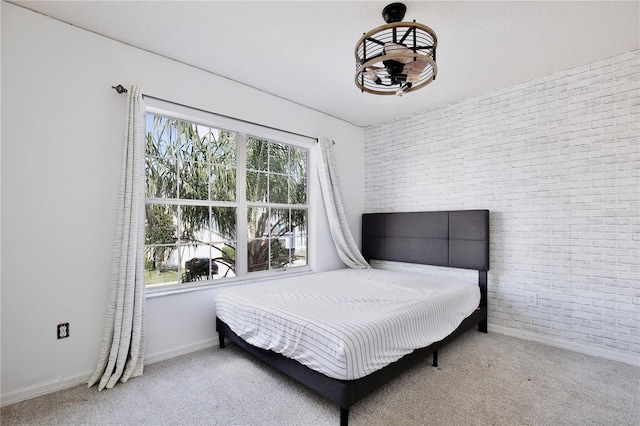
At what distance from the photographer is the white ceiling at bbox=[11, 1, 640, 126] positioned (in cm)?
210

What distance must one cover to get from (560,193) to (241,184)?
3.24 meters

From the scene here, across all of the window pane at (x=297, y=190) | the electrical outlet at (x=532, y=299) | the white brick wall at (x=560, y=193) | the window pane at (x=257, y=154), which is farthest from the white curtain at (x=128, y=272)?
the electrical outlet at (x=532, y=299)

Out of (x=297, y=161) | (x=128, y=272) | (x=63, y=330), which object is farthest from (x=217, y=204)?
(x=63, y=330)

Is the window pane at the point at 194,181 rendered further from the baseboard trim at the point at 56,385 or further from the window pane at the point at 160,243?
the baseboard trim at the point at 56,385

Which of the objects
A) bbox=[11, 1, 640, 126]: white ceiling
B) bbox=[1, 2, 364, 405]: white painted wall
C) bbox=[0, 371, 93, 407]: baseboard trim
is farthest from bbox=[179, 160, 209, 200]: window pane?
bbox=[0, 371, 93, 407]: baseboard trim

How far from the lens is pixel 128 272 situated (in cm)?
235

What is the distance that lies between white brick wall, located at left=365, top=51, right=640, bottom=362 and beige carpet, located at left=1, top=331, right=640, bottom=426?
478 millimetres

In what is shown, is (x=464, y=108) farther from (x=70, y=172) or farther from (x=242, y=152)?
(x=70, y=172)

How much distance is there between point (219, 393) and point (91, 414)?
0.76 meters

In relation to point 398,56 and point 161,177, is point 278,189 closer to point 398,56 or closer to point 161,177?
point 161,177

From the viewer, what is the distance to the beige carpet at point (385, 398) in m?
1.83

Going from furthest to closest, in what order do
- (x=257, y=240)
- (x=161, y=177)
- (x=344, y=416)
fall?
(x=257, y=240), (x=161, y=177), (x=344, y=416)

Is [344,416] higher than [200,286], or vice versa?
[200,286]

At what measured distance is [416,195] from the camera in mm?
4043
